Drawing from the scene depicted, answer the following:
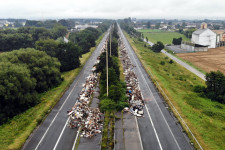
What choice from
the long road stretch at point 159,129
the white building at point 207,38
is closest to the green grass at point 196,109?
the long road stretch at point 159,129

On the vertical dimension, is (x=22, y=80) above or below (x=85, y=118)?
above

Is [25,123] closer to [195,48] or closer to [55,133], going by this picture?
[55,133]

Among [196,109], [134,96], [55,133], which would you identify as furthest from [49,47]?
[196,109]

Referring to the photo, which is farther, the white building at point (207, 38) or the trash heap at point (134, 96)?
the white building at point (207, 38)

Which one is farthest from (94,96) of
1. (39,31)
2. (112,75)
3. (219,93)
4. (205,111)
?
Answer: (39,31)

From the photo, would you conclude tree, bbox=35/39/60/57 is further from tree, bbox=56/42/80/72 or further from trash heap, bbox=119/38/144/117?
trash heap, bbox=119/38/144/117

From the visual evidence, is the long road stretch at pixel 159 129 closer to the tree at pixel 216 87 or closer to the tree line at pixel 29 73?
the tree at pixel 216 87

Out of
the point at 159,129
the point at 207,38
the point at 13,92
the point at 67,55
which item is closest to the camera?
the point at 159,129
